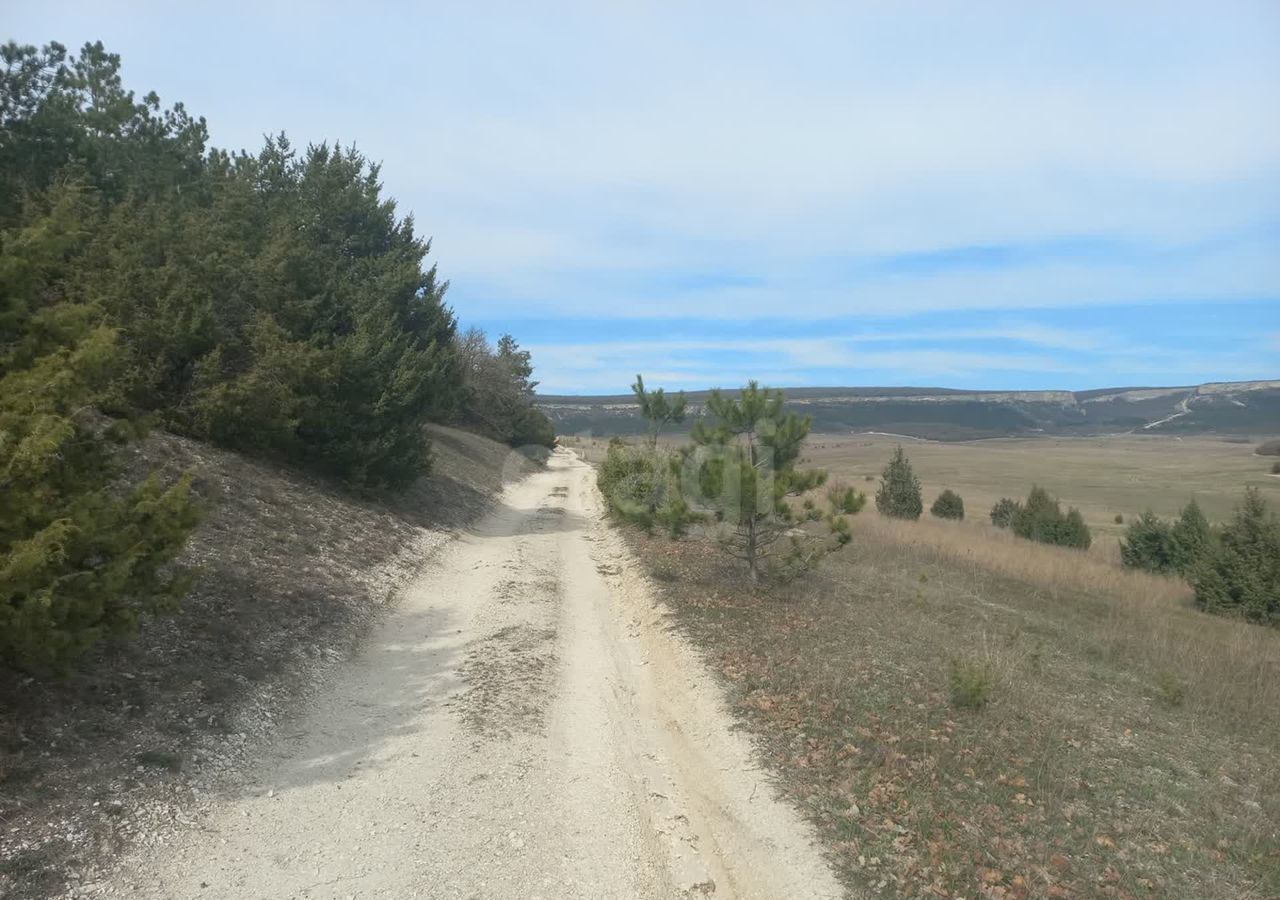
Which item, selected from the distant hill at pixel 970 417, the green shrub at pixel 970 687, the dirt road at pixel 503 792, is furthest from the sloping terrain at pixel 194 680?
the distant hill at pixel 970 417

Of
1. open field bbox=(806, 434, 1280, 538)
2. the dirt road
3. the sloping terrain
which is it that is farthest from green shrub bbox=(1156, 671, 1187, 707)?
open field bbox=(806, 434, 1280, 538)

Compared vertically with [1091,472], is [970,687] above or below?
above

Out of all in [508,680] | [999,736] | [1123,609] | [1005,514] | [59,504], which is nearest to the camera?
[59,504]

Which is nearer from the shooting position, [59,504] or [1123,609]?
[59,504]

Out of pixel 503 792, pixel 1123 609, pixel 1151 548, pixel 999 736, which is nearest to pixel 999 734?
pixel 999 736

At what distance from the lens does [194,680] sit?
24.3 ft

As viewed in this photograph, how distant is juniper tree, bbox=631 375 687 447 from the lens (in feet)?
83.4

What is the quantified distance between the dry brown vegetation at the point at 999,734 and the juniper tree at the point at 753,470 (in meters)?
1.24

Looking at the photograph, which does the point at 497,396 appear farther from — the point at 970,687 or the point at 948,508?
the point at 970,687

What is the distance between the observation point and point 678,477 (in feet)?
44.3

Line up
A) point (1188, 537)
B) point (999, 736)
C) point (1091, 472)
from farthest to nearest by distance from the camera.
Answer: point (1091, 472), point (1188, 537), point (999, 736)

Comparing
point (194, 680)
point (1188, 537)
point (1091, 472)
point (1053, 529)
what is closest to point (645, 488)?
point (194, 680)

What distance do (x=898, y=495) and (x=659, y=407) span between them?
14816mm

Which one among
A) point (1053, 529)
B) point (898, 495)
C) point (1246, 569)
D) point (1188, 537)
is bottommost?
point (1053, 529)
